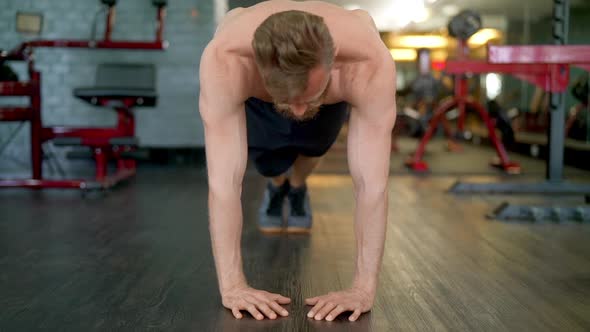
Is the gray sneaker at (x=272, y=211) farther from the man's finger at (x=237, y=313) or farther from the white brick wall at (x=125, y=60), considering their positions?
the white brick wall at (x=125, y=60)

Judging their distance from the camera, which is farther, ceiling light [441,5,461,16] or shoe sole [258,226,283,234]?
ceiling light [441,5,461,16]

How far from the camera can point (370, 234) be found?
1542 millimetres

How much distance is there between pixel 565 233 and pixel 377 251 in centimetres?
137

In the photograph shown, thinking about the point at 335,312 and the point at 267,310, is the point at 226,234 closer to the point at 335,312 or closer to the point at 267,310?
the point at 267,310

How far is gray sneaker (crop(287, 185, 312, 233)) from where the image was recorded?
8.48ft

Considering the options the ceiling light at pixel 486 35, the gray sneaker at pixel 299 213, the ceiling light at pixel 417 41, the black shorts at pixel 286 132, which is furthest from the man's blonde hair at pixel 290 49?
the ceiling light at pixel 486 35

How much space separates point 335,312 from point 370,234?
21cm

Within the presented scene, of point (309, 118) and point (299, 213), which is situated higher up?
point (309, 118)

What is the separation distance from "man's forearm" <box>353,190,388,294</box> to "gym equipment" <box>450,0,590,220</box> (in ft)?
5.08

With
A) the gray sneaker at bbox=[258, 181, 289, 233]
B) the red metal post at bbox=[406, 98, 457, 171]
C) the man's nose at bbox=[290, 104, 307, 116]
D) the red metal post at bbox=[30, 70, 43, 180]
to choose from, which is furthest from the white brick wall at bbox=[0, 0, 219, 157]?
the man's nose at bbox=[290, 104, 307, 116]

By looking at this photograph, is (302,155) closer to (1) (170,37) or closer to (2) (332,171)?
(2) (332,171)

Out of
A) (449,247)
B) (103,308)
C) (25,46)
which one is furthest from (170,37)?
(103,308)

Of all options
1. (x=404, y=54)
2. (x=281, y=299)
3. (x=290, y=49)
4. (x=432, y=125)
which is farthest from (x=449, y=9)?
(x=290, y=49)

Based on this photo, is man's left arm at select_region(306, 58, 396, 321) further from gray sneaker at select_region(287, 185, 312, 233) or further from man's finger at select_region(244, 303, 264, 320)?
gray sneaker at select_region(287, 185, 312, 233)
